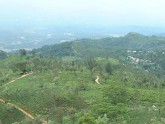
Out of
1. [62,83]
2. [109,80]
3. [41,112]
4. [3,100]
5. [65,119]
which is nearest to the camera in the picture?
[65,119]

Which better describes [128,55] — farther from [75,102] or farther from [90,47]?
[75,102]

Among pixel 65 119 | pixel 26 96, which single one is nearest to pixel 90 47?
pixel 26 96

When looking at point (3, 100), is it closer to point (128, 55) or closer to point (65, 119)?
point (65, 119)

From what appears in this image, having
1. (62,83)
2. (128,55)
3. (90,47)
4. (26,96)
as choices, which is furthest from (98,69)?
(90,47)

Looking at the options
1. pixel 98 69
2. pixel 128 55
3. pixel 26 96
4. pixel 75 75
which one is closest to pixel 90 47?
pixel 128 55

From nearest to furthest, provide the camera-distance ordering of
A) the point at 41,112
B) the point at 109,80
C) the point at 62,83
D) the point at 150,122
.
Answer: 1. the point at 150,122
2. the point at 41,112
3. the point at 62,83
4. the point at 109,80

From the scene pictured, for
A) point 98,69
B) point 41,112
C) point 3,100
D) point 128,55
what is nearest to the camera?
point 41,112

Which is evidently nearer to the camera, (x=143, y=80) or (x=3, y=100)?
(x=3, y=100)

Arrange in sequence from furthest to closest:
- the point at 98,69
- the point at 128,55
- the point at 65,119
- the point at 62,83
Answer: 1. the point at 128,55
2. the point at 98,69
3. the point at 62,83
4. the point at 65,119

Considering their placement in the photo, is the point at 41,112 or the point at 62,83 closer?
the point at 41,112
